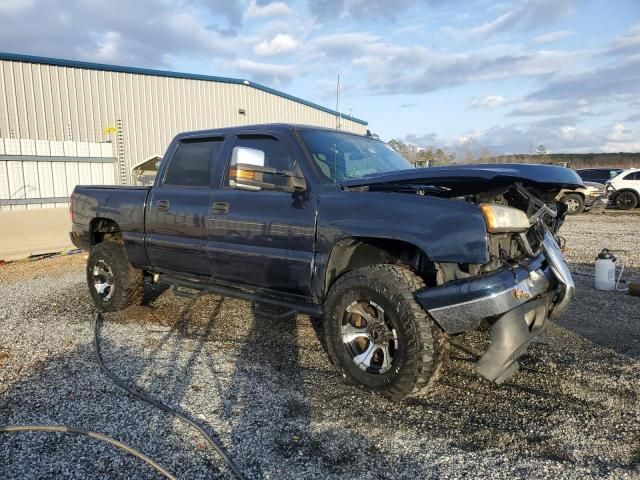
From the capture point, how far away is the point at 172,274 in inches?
193

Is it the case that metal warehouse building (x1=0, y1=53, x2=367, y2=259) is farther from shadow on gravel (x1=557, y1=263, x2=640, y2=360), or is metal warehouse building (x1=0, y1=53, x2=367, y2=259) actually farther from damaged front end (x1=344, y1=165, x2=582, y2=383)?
shadow on gravel (x1=557, y1=263, x2=640, y2=360)

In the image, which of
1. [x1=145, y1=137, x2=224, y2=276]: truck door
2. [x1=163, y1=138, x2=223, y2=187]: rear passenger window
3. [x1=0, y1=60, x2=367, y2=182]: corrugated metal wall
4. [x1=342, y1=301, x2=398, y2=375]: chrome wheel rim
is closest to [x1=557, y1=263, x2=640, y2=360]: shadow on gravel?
[x1=342, y1=301, x2=398, y2=375]: chrome wheel rim

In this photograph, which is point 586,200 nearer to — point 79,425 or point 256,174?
point 256,174

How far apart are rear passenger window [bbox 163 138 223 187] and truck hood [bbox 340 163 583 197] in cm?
165

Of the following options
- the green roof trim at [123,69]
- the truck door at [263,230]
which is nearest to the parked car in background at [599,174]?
the green roof trim at [123,69]

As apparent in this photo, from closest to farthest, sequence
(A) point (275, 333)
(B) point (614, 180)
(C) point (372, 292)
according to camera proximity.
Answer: (C) point (372, 292) < (A) point (275, 333) < (B) point (614, 180)

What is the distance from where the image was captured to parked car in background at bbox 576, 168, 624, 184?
19891 mm

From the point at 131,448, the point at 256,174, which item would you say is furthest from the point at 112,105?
the point at 131,448

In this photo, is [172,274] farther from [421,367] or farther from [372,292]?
[421,367]

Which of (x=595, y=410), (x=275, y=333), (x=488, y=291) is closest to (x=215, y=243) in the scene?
(x=275, y=333)

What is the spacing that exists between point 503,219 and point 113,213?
3.97m

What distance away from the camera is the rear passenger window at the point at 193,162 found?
177 inches

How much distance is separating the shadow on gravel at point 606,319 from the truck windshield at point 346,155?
234cm

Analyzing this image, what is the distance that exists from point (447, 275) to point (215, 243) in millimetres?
2018
